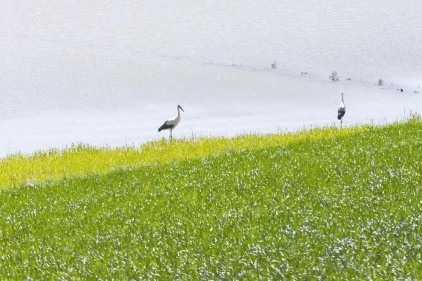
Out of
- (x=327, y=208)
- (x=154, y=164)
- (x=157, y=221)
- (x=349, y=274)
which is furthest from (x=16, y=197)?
(x=349, y=274)

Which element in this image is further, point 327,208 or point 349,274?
point 327,208

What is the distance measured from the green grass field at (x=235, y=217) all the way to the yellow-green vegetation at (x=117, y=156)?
1.28 metres

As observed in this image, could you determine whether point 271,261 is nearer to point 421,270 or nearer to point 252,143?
point 421,270

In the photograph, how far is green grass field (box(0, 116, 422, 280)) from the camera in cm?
1052

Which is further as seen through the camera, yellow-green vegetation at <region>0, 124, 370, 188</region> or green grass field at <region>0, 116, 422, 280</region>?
yellow-green vegetation at <region>0, 124, 370, 188</region>

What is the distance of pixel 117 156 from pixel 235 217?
15809 millimetres

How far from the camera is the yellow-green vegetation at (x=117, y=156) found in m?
26.3

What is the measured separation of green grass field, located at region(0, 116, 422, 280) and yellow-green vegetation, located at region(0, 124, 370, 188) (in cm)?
128

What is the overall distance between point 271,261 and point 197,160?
13.8 meters

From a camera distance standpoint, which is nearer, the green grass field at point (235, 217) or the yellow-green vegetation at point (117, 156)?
the green grass field at point (235, 217)

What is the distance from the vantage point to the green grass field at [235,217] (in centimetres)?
1052

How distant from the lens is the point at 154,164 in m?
25.3

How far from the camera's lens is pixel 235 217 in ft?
45.6

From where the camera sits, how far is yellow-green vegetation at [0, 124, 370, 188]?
26297mm
